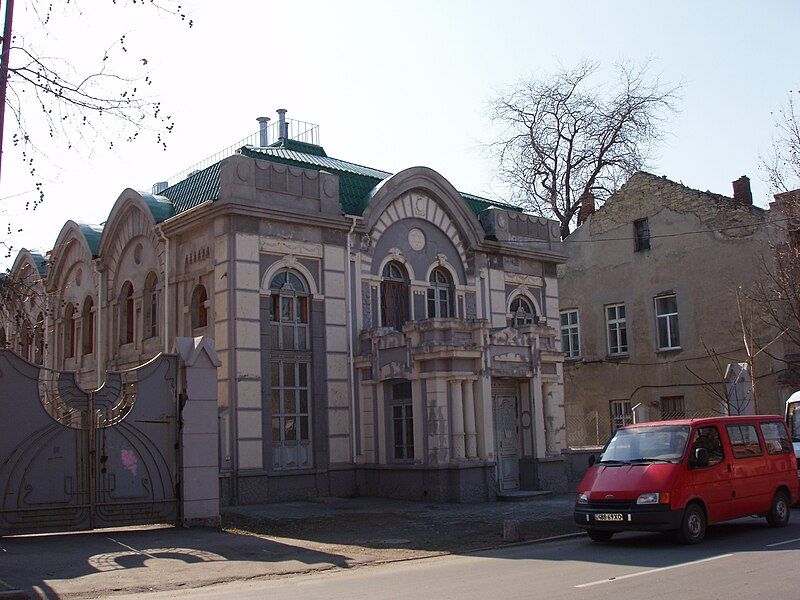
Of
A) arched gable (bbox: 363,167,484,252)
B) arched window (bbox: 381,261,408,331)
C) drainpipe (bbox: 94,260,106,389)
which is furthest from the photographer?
drainpipe (bbox: 94,260,106,389)

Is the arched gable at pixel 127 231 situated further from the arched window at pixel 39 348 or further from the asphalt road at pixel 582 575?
the asphalt road at pixel 582 575

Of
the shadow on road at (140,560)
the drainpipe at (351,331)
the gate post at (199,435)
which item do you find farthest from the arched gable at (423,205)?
the shadow on road at (140,560)

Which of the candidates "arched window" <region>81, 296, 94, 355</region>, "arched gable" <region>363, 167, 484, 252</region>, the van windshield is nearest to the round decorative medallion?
"arched gable" <region>363, 167, 484, 252</region>

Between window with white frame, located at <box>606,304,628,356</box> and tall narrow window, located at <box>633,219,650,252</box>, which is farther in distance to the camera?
window with white frame, located at <box>606,304,628,356</box>

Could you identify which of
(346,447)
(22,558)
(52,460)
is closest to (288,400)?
(346,447)

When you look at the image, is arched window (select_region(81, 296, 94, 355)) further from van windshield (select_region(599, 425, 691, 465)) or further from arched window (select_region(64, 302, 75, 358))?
van windshield (select_region(599, 425, 691, 465))

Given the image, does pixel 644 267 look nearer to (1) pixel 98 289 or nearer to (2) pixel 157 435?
(1) pixel 98 289

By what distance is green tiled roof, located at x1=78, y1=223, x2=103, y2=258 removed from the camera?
26416mm

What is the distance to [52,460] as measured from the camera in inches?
579

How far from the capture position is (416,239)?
24.7 m

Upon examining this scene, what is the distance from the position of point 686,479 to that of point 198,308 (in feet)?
43.5

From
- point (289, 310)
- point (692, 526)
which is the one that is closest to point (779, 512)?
point (692, 526)

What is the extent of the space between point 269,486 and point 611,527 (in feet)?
31.4

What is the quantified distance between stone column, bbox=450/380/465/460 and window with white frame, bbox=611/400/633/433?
1516 cm
